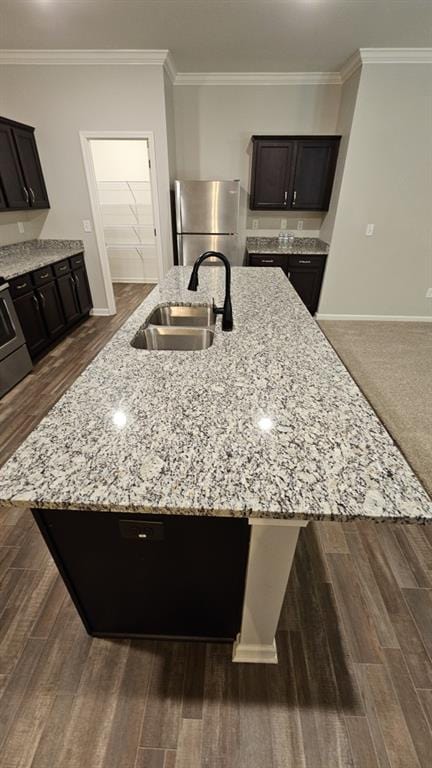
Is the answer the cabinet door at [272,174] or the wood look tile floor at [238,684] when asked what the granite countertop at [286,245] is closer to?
the cabinet door at [272,174]

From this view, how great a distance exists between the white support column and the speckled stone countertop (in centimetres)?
15

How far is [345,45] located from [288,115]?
3.07 ft

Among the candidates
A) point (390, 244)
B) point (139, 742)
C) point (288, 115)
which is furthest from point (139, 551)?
point (288, 115)

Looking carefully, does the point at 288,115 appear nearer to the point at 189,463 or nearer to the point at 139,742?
the point at 189,463

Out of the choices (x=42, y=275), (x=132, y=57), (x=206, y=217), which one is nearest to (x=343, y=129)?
(x=206, y=217)

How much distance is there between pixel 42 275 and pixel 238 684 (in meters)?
3.56

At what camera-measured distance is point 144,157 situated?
18.7 feet

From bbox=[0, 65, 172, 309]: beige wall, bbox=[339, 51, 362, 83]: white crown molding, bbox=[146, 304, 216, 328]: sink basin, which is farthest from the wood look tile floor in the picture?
bbox=[339, 51, 362, 83]: white crown molding

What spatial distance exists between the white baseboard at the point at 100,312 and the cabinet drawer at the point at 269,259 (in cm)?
211

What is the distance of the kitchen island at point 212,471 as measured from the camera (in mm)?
675

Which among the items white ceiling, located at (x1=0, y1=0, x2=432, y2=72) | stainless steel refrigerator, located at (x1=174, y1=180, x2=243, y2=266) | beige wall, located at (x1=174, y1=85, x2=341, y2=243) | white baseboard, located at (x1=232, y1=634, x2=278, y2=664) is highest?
white ceiling, located at (x1=0, y1=0, x2=432, y2=72)

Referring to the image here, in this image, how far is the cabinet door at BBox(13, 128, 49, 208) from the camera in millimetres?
3362

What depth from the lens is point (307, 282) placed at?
4.21 m

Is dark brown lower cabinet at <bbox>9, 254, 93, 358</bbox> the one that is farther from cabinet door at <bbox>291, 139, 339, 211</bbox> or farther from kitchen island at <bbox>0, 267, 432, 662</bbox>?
cabinet door at <bbox>291, 139, 339, 211</bbox>
